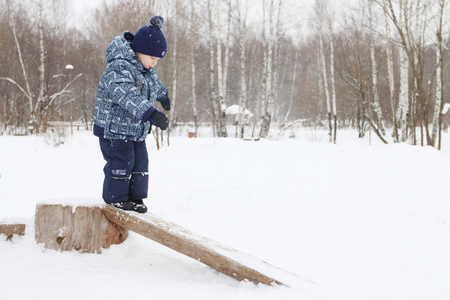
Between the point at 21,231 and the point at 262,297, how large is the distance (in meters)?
1.70

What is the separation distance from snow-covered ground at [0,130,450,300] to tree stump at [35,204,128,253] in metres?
0.08

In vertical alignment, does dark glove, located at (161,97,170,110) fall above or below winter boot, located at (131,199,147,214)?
above

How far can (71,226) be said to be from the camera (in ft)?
7.10

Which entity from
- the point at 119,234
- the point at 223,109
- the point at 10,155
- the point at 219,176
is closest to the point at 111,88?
the point at 119,234

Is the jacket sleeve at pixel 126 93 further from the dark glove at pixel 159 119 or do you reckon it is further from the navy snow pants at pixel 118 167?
the navy snow pants at pixel 118 167

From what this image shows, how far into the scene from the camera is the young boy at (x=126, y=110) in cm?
205

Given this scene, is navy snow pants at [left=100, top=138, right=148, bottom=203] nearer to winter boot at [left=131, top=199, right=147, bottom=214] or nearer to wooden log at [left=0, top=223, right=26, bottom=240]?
winter boot at [left=131, top=199, right=147, bottom=214]

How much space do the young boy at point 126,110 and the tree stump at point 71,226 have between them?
0.51 feet

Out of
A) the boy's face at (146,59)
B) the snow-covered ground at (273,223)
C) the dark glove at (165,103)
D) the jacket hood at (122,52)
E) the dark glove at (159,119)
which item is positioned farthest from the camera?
the dark glove at (165,103)

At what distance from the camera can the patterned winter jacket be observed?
6.64ft

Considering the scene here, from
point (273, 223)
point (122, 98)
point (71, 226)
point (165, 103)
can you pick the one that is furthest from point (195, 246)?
point (273, 223)

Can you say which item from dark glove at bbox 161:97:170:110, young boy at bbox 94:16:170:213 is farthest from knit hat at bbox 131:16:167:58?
dark glove at bbox 161:97:170:110

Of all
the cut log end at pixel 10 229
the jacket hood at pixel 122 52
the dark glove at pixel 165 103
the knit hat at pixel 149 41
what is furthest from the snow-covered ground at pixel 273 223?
the knit hat at pixel 149 41

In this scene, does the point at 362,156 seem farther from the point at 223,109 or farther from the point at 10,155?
the point at 10,155
